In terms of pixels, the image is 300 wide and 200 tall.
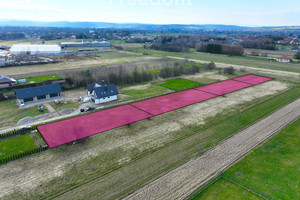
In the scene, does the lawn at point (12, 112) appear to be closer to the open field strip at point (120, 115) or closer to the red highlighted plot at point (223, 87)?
the open field strip at point (120, 115)

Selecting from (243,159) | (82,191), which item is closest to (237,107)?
(243,159)

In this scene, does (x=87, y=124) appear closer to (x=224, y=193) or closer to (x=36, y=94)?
(x=36, y=94)

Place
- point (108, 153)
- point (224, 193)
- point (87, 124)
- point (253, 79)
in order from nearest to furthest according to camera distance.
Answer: point (224, 193)
point (108, 153)
point (87, 124)
point (253, 79)

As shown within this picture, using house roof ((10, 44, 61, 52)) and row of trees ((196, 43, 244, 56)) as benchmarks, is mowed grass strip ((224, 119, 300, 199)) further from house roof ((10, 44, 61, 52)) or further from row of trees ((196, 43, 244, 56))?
house roof ((10, 44, 61, 52))

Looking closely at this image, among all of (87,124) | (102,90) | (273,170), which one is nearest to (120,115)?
(87,124)

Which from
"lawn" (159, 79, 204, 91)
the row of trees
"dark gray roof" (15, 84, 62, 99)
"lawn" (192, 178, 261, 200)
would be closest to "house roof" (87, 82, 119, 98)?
"dark gray roof" (15, 84, 62, 99)

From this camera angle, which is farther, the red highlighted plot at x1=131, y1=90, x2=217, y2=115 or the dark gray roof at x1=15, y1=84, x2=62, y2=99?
the dark gray roof at x1=15, y1=84, x2=62, y2=99

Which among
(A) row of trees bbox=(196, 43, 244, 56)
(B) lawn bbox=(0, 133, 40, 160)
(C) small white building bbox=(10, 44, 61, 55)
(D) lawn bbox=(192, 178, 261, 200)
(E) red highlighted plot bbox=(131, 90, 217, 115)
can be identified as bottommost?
(B) lawn bbox=(0, 133, 40, 160)
